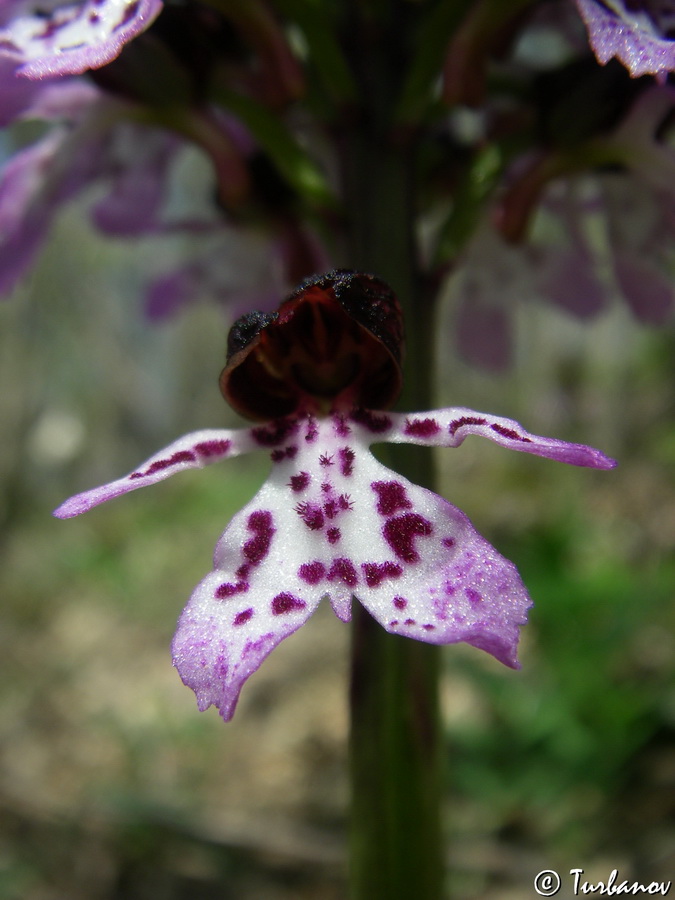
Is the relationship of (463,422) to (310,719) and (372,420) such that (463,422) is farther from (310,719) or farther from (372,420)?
(310,719)

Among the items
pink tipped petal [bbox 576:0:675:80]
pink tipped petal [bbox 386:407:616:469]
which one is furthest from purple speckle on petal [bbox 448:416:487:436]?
pink tipped petal [bbox 576:0:675:80]

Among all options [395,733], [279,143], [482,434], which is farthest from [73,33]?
[395,733]

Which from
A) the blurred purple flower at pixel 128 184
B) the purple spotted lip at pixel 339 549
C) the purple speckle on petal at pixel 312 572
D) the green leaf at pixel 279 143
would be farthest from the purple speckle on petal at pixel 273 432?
the blurred purple flower at pixel 128 184

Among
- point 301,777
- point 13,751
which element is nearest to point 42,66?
point 301,777

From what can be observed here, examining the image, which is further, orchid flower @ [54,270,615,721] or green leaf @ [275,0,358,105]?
green leaf @ [275,0,358,105]

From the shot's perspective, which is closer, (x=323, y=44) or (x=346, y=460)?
(x=346, y=460)

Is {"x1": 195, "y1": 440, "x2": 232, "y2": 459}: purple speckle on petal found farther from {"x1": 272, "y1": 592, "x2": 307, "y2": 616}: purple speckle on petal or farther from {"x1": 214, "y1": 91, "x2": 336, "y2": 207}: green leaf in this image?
{"x1": 214, "y1": 91, "x2": 336, "y2": 207}: green leaf

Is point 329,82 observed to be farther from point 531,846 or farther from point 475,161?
point 531,846
